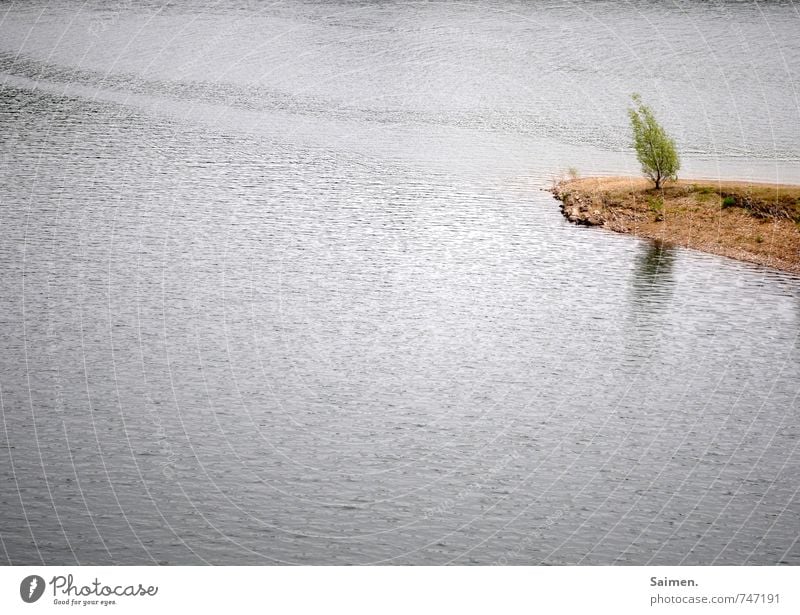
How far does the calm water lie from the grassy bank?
313cm

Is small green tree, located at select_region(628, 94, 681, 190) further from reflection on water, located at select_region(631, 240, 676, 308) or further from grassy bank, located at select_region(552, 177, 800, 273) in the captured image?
reflection on water, located at select_region(631, 240, 676, 308)

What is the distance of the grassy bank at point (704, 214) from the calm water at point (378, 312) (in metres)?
3.13

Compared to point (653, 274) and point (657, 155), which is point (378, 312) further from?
point (657, 155)

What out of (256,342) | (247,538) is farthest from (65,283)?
(247,538)

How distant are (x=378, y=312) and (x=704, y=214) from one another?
37050mm

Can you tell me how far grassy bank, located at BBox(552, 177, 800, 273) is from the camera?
292ft

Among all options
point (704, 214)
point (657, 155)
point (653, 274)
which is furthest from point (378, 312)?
point (657, 155)

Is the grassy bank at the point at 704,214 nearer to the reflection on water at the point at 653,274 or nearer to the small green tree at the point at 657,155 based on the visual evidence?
the small green tree at the point at 657,155

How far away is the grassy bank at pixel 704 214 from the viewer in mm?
89062

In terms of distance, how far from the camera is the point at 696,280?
8294 cm

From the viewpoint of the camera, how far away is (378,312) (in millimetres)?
74375

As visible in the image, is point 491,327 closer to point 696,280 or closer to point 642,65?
point 696,280

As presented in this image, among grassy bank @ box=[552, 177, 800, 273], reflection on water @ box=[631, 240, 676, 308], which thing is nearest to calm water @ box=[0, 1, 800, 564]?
reflection on water @ box=[631, 240, 676, 308]

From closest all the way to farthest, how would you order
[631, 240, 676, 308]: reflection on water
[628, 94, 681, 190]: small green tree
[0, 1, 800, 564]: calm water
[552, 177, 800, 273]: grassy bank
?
[0, 1, 800, 564]: calm water < [631, 240, 676, 308]: reflection on water < [552, 177, 800, 273]: grassy bank < [628, 94, 681, 190]: small green tree
